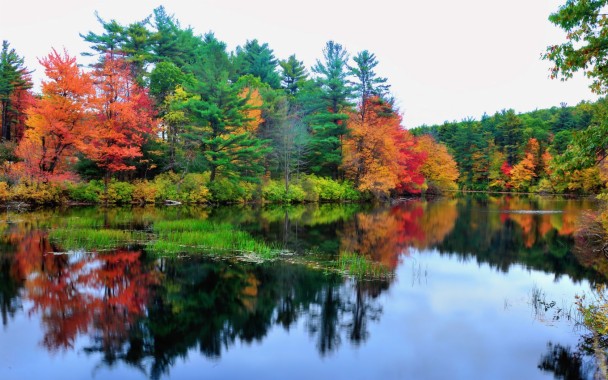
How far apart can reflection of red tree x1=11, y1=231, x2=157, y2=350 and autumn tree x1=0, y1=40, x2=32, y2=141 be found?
30459mm

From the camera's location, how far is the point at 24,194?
86.4 ft

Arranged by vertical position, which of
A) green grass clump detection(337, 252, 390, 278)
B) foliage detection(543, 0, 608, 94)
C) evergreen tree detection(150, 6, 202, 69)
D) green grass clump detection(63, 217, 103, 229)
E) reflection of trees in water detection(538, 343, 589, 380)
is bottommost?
reflection of trees in water detection(538, 343, 589, 380)

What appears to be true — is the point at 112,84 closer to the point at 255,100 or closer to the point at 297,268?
the point at 255,100

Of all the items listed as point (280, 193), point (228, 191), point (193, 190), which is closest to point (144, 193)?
point (193, 190)

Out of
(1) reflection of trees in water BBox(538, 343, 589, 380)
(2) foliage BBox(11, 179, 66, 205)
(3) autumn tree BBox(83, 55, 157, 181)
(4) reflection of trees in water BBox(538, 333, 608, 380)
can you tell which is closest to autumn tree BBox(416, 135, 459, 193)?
(3) autumn tree BBox(83, 55, 157, 181)

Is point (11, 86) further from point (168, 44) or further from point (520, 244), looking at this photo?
point (520, 244)

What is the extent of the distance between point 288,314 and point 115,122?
82.1ft

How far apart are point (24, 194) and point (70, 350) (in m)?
23.7

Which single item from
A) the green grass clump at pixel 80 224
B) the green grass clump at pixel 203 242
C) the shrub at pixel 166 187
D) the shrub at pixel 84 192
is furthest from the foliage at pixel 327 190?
the green grass clump at pixel 80 224

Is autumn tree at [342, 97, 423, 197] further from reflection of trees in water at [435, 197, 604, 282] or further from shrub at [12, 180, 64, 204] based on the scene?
shrub at [12, 180, 64, 204]

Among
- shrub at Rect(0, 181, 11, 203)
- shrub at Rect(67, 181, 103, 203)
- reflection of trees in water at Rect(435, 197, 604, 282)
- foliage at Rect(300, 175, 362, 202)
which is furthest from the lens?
foliage at Rect(300, 175, 362, 202)

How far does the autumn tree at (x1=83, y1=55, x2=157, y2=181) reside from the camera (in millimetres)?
28406

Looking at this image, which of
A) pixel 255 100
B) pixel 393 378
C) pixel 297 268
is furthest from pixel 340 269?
pixel 255 100

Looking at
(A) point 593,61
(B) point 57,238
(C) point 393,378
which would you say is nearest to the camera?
(C) point 393,378
